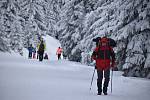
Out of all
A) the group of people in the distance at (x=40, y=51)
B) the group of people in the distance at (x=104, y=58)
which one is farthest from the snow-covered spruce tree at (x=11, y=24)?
the group of people in the distance at (x=104, y=58)

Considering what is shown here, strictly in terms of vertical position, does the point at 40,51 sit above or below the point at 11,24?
below

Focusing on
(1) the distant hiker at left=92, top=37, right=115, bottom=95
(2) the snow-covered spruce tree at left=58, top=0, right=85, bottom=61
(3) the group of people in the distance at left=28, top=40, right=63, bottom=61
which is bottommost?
(1) the distant hiker at left=92, top=37, right=115, bottom=95

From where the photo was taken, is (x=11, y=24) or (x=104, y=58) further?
(x=11, y=24)

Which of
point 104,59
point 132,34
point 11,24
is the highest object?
point 11,24

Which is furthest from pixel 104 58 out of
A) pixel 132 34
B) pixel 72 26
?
pixel 72 26

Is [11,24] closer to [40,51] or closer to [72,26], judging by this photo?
[72,26]

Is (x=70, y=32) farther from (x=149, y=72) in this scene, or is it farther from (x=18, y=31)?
(x=149, y=72)

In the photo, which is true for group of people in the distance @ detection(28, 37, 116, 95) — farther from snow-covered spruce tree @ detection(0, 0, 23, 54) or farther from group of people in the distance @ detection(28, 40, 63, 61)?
snow-covered spruce tree @ detection(0, 0, 23, 54)

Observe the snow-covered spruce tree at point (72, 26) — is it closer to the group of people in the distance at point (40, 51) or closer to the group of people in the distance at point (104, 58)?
the group of people in the distance at point (40, 51)

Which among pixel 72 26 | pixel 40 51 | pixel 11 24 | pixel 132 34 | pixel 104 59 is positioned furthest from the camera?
pixel 11 24

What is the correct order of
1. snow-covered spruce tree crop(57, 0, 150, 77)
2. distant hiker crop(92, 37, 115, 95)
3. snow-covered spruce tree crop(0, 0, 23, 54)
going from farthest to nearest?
snow-covered spruce tree crop(0, 0, 23, 54)
snow-covered spruce tree crop(57, 0, 150, 77)
distant hiker crop(92, 37, 115, 95)

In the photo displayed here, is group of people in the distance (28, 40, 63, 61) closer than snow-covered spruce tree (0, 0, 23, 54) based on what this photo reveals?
Yes

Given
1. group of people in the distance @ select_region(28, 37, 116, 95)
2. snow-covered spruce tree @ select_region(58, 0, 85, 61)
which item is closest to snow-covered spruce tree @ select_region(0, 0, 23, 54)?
snow-covered spruce tree @ select_region(58, 0, 85, 61)

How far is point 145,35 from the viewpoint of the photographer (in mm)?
20062
